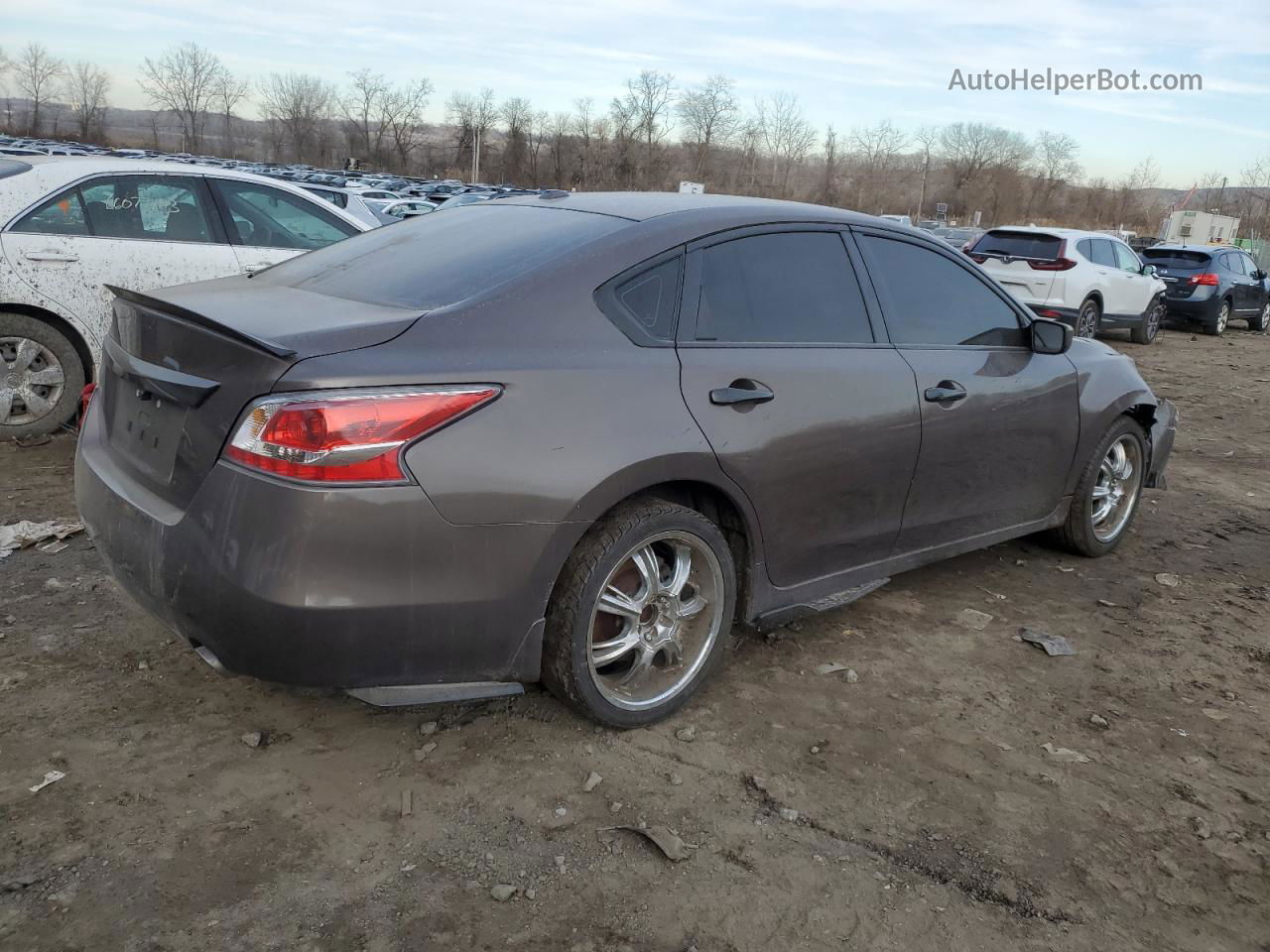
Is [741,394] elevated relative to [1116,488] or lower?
elevated

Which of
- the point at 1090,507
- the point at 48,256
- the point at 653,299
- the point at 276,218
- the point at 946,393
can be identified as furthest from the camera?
the point at 276,218

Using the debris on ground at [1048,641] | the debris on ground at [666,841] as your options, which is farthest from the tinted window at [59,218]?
the debris on ground at [1048,641]

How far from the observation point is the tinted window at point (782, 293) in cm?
332

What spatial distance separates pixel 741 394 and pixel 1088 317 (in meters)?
13.4

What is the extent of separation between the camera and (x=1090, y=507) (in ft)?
16.5

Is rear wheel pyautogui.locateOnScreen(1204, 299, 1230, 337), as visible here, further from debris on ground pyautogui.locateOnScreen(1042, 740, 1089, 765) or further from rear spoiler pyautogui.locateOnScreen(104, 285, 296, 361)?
rear spoiler pyautogui.locateOnScreen(104, 285, 296, 361)

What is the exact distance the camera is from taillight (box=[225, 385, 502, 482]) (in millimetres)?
2488

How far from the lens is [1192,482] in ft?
23.2

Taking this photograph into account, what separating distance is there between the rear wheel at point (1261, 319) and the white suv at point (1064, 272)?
257 inches

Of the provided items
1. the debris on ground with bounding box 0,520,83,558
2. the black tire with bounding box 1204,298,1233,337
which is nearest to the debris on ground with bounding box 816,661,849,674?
the debris on ground with bounding box 0,520,83,558

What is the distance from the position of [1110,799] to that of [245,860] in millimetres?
2404

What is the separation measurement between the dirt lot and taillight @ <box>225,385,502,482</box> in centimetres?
93

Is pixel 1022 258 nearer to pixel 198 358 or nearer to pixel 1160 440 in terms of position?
pixel 1160 440

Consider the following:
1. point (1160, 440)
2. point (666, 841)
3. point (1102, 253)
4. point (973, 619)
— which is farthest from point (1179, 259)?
point (666, 841)
